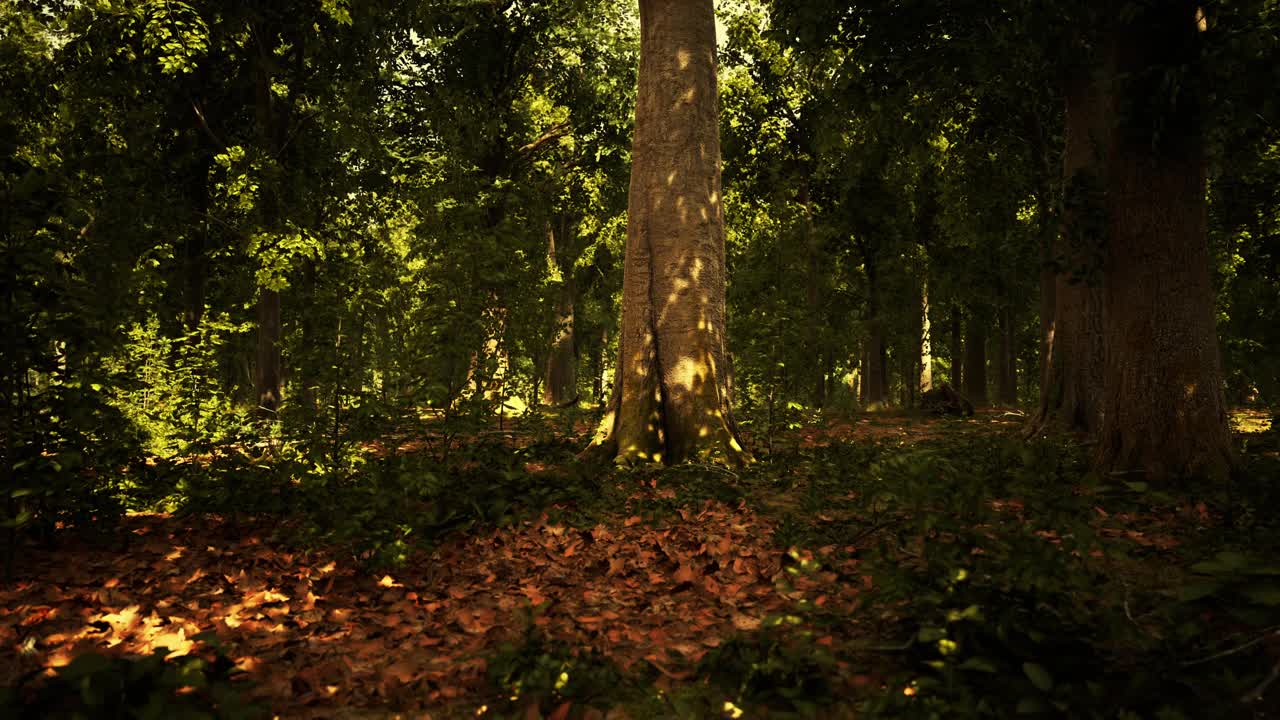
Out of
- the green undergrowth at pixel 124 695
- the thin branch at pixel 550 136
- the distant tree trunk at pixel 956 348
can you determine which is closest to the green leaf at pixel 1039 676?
the green undergrowth at pixel 124 695

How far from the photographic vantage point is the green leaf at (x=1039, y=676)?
2.34 meters

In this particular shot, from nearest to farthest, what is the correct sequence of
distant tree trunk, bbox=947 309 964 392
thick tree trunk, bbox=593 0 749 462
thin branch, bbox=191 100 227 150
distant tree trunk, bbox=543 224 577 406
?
thick tree trunk, bbox=593 0 749 462
thin branch, bbox=191 100 227 150
distant tree trunk, bbox=947 309 964 392
distant tree trunk, bbox=543 224 577 406

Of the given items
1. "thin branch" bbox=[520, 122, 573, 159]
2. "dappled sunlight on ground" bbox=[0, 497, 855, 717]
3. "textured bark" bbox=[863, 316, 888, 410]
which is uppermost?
"thin branch" bbox=[520, 122, 573, 159]

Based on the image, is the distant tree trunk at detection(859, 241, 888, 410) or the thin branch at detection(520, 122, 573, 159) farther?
the thin branch at detection(520, 122, 573, 159)

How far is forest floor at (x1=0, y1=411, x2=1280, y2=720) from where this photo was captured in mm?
2945

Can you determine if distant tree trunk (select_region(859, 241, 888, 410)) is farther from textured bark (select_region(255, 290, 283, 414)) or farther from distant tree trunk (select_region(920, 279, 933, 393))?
textured bark (select_region(255, 290, 283, 414))

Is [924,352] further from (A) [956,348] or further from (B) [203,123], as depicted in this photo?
(B) [203,123]

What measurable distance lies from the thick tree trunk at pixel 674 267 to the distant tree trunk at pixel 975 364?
15.3 metres

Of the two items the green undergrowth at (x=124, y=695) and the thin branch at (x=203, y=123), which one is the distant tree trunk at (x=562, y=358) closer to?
the thin branch at (x=203, y=123)

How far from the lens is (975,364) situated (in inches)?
818

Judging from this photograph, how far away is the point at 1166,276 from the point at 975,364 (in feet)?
53.1

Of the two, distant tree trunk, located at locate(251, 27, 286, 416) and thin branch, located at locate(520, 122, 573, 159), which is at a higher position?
thin branch, located at locate(520, 122, 573, 159)

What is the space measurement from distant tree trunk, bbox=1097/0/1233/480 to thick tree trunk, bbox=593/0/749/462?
378 cm

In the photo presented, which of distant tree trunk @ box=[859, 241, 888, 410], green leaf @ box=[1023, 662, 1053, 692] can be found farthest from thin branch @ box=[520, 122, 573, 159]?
green leaf @ box=[1023, 662, 1053, 692]
